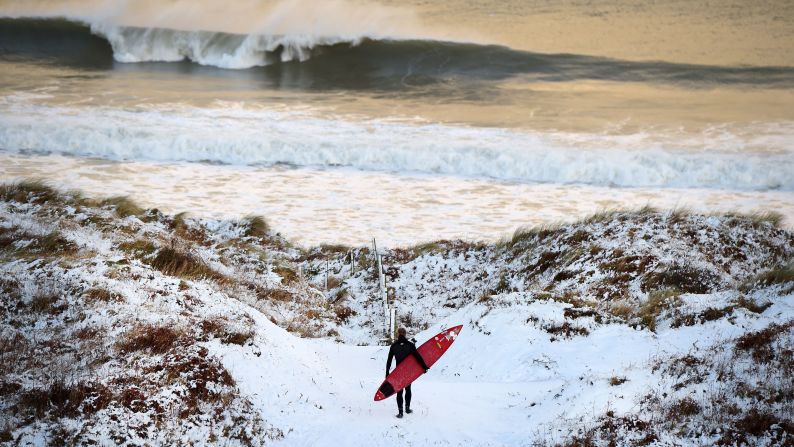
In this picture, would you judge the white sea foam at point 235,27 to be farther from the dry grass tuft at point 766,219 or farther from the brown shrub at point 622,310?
the brown shrub at point 622,310

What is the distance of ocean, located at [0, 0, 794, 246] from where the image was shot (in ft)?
96.9

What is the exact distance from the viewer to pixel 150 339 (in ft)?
41.5

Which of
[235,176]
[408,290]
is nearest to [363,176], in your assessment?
[235,176]

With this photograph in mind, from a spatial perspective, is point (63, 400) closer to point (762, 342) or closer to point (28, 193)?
point (762, 342)

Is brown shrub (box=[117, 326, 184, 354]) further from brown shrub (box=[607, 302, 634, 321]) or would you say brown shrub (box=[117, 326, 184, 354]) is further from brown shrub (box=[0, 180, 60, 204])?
brown shrub (box=[0, 180, 60, 204])

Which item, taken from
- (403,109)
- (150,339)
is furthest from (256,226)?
(403,109)

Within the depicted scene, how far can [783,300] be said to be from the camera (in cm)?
1403

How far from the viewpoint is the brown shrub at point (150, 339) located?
12.5 meters

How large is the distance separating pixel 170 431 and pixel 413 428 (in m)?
3.84

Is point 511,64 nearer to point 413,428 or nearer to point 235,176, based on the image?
point 235,176

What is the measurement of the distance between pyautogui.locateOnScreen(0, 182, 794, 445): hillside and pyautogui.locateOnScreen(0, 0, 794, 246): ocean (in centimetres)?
542

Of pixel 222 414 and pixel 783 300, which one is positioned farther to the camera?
pixel 783 300

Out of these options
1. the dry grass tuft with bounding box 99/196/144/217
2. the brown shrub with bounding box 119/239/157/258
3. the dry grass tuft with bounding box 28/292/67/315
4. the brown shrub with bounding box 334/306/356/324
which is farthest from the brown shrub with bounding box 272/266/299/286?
the dry grass tuft with bounding box 28/292/67/315

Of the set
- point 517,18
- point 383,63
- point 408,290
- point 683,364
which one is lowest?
point 408,290
